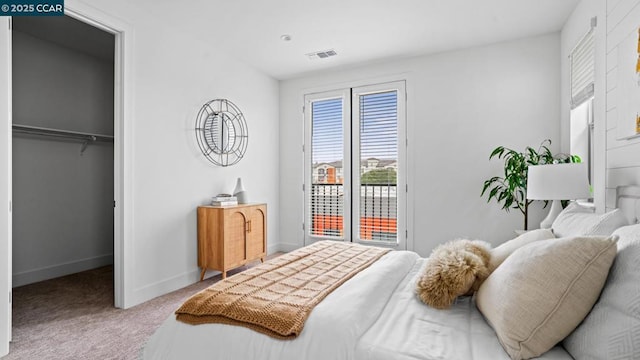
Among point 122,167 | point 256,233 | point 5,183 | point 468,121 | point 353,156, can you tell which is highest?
point 468,121

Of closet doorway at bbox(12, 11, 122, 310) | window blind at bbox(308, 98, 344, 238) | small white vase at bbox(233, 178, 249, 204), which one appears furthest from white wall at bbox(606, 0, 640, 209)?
closet doorway at bbox(12, 11, 122, 310)

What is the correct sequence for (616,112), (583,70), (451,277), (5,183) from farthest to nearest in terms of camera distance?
(583,70)
(5,183)
(616,112)
(451,277)

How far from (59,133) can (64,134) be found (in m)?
0.09

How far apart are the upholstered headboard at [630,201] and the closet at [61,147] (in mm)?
4645

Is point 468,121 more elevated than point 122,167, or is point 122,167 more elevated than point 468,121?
point 468,121

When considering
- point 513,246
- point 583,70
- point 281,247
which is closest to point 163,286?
point 281,247

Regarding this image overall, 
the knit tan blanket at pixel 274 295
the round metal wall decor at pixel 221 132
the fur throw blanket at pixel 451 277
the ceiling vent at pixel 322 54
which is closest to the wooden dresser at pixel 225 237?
the round metal wall decor at pixel 221 132

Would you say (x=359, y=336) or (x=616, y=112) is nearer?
(x=359, y=336)

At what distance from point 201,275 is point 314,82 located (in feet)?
9.81

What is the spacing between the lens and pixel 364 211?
177 inches

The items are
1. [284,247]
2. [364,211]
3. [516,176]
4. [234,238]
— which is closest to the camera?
[516,176]

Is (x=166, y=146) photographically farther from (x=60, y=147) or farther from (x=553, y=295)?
(x=553, y=295)

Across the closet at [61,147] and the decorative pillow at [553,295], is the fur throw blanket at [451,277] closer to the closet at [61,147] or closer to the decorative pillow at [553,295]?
the decorative pillow at [553,295]

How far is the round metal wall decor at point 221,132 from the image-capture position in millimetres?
3695
